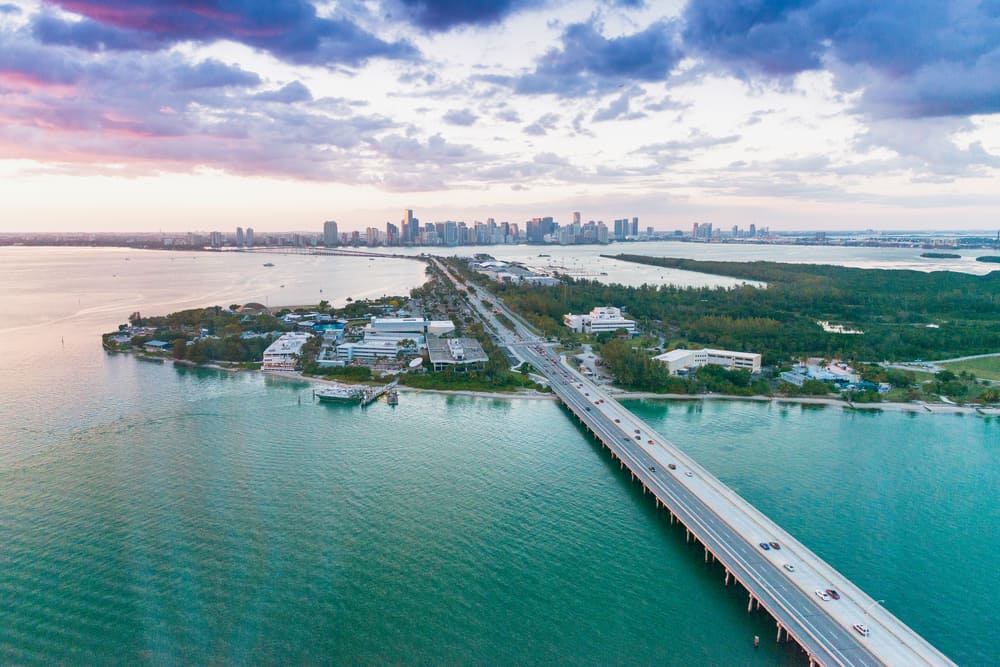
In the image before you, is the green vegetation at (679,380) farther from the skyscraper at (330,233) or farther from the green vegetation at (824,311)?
the skyscraper at (330,233)

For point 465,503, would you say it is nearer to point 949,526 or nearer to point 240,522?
point 240,522

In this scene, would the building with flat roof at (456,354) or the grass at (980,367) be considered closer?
the grass at (980,367)

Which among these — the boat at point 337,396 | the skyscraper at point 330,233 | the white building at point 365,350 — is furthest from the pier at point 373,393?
the skyscraper at point 330,233

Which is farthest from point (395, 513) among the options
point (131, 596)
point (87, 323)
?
point (87, 323)

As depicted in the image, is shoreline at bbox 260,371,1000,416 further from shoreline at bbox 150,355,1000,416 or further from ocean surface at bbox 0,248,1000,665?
ocean surface at bbox 0,248,1000,665

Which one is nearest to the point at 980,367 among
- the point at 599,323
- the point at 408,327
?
the point at 599,323
